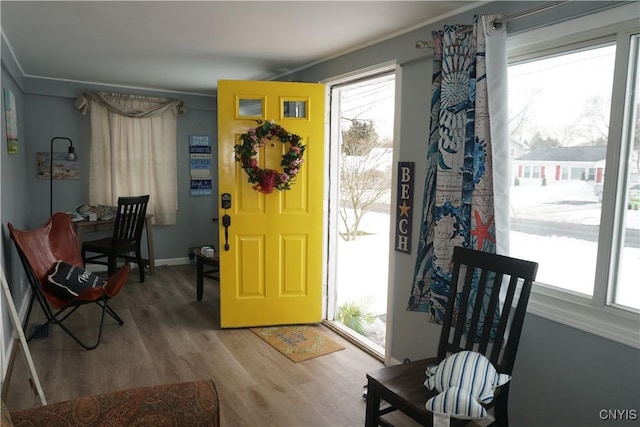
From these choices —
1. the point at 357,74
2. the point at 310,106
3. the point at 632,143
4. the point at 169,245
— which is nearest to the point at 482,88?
the point at 632,143

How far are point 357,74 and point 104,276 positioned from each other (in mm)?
3961

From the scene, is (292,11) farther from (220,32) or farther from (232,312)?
(232,312)

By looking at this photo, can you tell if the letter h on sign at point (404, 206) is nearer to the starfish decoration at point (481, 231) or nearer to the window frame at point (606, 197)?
the starfish decoration at point (481, 231)

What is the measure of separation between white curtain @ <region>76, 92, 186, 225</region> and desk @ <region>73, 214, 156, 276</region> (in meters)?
0.37

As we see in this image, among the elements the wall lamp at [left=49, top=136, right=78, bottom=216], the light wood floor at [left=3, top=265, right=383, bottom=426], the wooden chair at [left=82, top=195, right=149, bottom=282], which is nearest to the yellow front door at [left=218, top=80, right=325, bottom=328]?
the light wood floor at [left=3, top=265, right=383, bottom=426]

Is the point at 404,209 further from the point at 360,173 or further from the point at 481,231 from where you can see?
the point at 360,173

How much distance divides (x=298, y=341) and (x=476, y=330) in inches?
68.2

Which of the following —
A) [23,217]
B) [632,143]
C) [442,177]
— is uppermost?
[632,143]

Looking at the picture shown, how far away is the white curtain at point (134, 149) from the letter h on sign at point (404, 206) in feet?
12.1

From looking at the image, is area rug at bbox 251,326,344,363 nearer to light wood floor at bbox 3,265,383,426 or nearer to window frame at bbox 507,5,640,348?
light wood floor at bbox 3,265,383,426

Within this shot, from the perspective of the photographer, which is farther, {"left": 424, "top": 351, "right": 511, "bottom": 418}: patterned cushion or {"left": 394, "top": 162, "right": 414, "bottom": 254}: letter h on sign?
{"left": 394, "top": 162, "right": 414, "bottom": 254}: letter h on sign

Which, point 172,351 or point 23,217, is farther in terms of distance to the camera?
point 23,217

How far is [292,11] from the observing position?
8.07ft

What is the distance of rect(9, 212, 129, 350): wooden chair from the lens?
10.0ft
